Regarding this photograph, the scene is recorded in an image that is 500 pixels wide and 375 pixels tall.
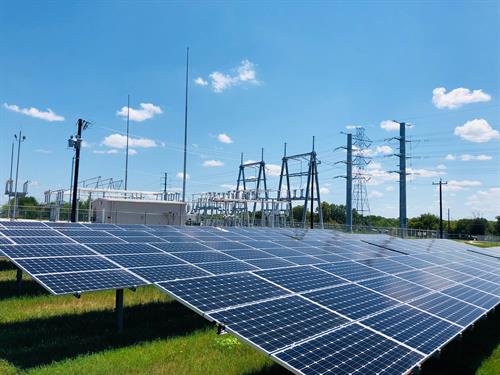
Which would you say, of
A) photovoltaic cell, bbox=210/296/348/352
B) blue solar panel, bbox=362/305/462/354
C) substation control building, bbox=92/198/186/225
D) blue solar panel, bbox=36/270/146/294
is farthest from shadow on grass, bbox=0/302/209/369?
substation control building, bbox=92/198/186/225

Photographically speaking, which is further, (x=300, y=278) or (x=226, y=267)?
(x=226, y=267)

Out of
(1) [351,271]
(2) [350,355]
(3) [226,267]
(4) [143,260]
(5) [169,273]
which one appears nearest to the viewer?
(2) [350,355]

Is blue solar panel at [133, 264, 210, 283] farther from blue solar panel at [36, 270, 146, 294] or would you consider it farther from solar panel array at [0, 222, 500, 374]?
blue solar panel at [36, 270, 146, 294]

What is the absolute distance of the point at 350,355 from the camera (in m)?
5.30

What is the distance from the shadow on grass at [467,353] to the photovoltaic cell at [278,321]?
125 inches

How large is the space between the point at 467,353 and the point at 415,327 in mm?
4586

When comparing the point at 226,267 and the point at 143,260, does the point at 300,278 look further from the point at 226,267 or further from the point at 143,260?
the point at 143,260

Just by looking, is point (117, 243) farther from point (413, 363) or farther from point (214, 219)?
point (214, 219)

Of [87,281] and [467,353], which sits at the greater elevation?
[87,281]

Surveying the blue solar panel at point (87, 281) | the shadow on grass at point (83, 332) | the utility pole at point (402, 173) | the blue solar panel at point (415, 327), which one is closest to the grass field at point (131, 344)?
the shadow on grass at point (83, 332)

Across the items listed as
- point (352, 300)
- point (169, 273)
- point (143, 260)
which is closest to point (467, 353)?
point (352, 300)

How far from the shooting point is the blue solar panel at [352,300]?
7258 millimetres

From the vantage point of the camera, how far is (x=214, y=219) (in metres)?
54.1

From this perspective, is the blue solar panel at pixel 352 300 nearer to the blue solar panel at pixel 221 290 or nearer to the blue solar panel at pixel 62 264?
the blue solar panel at pixel 221 290
